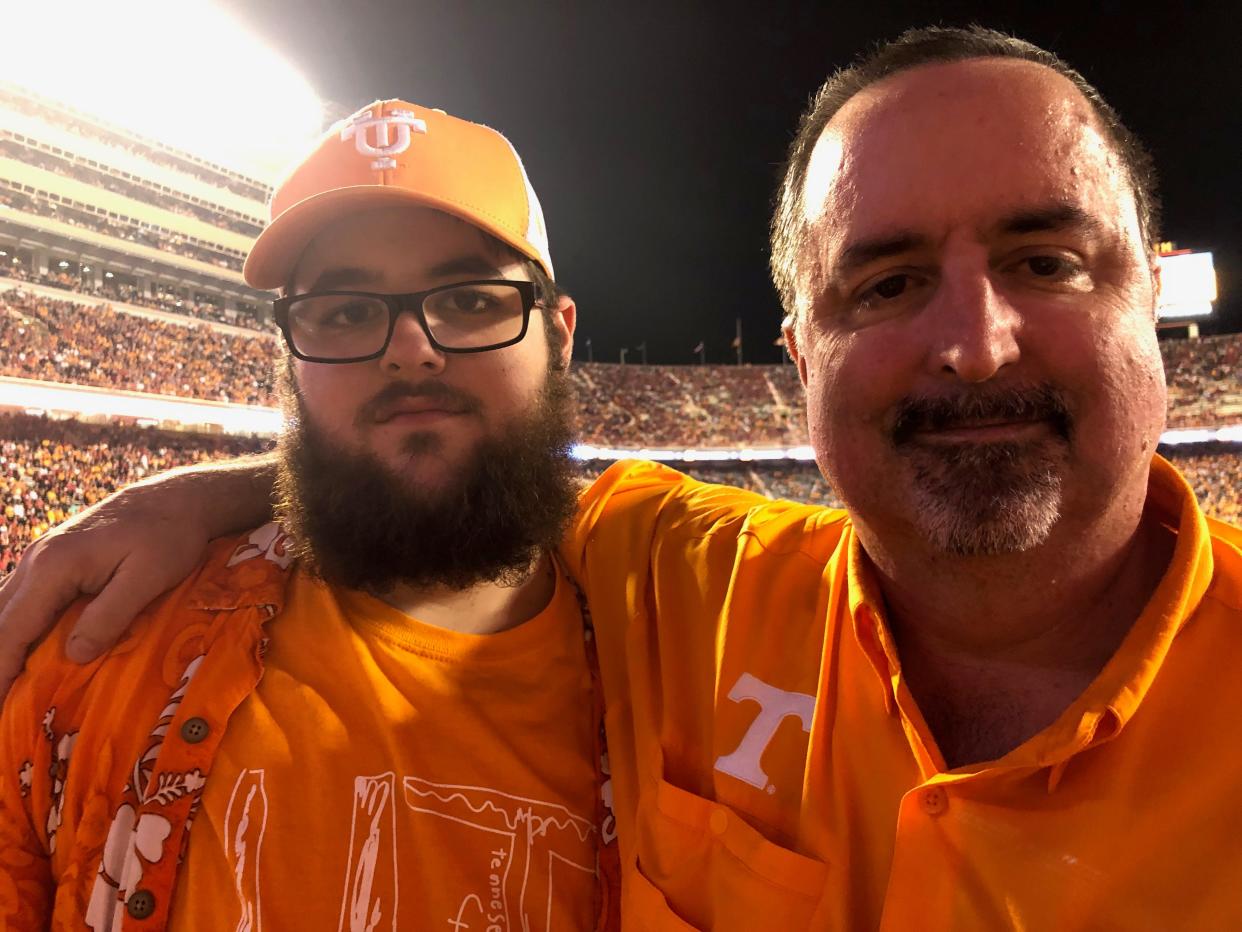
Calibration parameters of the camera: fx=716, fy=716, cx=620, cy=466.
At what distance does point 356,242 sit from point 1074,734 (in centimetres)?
179

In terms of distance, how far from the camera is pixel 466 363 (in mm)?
1745

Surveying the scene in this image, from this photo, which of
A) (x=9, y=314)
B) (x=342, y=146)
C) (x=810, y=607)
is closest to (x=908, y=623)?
(x=810, y=607)

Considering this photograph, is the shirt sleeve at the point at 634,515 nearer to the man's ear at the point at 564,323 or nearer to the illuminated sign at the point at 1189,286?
the man's ear at the point at 564,323

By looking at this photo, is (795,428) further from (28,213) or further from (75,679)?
(75,679)

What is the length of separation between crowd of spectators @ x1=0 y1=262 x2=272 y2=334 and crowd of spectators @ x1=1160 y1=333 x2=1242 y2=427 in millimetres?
30842

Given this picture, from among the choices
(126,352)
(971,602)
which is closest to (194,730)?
(971,602)

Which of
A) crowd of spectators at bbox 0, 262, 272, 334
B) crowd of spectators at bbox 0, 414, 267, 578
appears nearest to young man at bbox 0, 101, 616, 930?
crowd of spectators at bbox 0, 414, 267, 578

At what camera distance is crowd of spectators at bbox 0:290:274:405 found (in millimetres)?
14523

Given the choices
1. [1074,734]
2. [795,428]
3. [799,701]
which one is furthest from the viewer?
[795,428]

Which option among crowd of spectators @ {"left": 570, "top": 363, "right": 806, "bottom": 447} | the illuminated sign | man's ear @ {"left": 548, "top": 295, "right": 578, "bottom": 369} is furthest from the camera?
crowd of spectators @ {"left": 570, "top": 363, "right": 806, "bottom": 447}

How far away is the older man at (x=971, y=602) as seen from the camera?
1088mm

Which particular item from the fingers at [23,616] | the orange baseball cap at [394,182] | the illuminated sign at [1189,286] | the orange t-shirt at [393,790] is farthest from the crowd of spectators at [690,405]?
the fingers at [23,616]

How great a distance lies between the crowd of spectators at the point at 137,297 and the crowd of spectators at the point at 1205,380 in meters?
30.8

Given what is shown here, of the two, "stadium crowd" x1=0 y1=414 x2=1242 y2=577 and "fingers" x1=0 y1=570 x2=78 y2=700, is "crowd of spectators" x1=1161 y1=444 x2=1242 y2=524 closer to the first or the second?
"stadium crowd" x1=0 y1=414 x2=1242 y2=577
